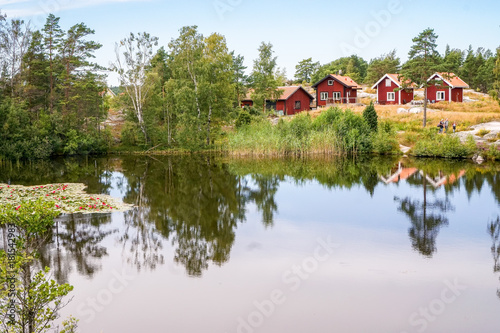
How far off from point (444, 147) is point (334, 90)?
25.9 metres

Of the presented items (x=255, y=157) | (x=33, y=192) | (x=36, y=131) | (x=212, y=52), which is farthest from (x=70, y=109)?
(x=33, y=192)

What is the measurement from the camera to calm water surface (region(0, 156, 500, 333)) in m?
8.02

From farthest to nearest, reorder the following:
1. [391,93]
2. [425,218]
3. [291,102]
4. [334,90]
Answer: [334,90] < [291,102] < [391,93] < [425,218]

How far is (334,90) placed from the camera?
185ft

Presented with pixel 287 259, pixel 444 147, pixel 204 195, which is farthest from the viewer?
pixel 444 147

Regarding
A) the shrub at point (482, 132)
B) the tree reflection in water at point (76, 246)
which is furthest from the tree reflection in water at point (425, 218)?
the shrub at point (482, 132)

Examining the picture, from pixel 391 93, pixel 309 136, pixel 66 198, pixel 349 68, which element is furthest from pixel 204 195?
pixel 349 68

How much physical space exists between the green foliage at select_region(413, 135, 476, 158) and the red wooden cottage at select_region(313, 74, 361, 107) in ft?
73.8

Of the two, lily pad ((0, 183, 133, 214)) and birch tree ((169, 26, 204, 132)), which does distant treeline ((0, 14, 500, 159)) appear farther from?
lily pad ((0, 183, 133, 214))

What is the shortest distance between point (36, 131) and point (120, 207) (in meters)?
26.2

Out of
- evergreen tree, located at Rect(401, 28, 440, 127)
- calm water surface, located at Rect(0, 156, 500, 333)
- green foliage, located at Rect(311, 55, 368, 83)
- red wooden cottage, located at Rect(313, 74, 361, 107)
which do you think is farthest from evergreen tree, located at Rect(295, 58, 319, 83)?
calm water surface, located at Rect(0, 156, 500, 333)

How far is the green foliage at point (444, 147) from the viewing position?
103ft

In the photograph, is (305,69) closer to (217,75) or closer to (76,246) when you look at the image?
(217,75)

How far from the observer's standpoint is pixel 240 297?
347 inches
